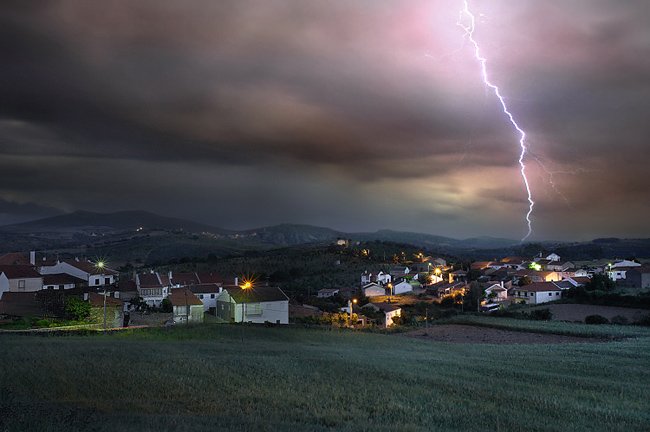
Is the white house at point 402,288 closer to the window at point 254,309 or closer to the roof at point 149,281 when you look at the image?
the window at point 254,309

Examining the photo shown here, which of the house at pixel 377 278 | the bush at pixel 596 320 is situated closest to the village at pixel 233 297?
the house at pixel 377 278

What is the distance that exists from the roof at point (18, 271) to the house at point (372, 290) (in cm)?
4730

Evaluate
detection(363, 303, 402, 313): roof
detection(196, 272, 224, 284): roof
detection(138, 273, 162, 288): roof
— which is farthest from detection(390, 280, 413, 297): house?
detection(138, 273, 162, 288): roof

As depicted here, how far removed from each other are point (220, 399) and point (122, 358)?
898cm

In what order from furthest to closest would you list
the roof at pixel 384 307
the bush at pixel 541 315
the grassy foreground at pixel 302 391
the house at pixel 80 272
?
the house at pixel 80 272 → the roof at pixel 384 307 → the bush at pixel 541 315 → the grassy foreground at pixel 302 391

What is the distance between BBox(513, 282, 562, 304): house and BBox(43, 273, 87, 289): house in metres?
62.5

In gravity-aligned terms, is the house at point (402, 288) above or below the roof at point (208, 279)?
below

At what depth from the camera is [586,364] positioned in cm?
2486

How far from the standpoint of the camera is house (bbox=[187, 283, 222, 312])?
63.8 m

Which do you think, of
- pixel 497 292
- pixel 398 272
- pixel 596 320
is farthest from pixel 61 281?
pixel 398 272

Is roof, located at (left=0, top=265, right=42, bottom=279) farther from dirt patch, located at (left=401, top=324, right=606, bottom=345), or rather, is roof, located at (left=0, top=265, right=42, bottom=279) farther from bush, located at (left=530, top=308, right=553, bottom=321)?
bush, located at (left=530, top=308, right=553, bottom=321)

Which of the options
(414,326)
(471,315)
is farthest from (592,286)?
(414,326)

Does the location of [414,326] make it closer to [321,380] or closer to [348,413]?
[321,380]

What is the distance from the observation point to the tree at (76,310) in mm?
41750
